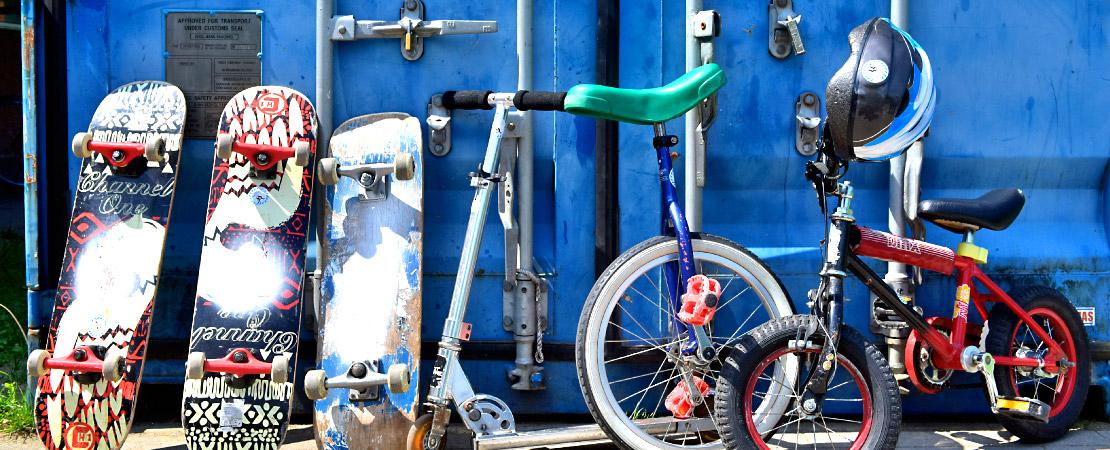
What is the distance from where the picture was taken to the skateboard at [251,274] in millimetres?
3469

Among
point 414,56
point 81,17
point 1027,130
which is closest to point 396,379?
point 414,56

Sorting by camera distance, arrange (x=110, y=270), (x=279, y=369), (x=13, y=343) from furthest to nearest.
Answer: (x=13, y=343) < (x=110, y=270) < (x=279, y=369)

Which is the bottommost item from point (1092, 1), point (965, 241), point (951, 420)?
point (951, 420)

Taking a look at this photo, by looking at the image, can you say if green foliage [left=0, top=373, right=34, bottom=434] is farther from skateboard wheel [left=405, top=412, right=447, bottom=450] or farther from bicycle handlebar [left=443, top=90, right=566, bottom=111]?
bicycle handlebar [left=443, top=90, right=566, bottom=111]

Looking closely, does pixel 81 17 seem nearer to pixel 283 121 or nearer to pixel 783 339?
pixel 283 121

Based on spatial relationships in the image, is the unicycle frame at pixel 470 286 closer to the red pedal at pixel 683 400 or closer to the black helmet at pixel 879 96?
the red pedal at pixel 683 400

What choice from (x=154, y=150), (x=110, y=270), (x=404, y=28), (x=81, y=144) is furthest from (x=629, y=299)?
(x=81, y=144)

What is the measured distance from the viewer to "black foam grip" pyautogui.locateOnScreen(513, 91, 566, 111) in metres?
3.41

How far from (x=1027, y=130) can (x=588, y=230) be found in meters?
→ 1.65

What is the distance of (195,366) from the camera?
10.9 feet

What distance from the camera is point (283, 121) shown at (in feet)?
12.2

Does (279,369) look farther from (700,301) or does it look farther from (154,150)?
(700,301)

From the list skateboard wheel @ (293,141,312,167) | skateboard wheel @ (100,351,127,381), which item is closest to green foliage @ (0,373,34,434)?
skateboard wheel @ (100,351,127,381)

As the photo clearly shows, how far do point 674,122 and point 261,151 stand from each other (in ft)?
4.82
